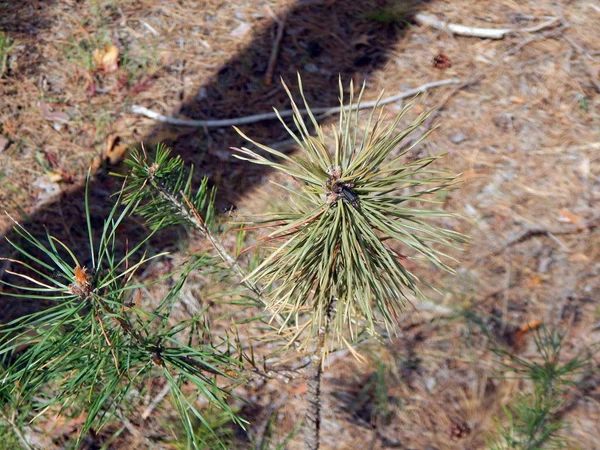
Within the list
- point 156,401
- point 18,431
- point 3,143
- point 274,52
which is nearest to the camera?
point 18,431

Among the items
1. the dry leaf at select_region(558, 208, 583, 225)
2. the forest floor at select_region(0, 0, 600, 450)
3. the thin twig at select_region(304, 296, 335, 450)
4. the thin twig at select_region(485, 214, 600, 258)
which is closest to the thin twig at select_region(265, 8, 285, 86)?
the forest floor at select_region(0, 0, 600, 450)

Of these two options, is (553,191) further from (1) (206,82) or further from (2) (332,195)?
(2) (332,195)

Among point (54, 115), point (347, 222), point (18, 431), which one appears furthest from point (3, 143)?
point (347, 222)

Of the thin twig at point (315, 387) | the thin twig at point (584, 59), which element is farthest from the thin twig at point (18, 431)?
the thin twig at point (584, 59)

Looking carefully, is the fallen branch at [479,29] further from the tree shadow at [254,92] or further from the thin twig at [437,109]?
the thin twig at [437,109]

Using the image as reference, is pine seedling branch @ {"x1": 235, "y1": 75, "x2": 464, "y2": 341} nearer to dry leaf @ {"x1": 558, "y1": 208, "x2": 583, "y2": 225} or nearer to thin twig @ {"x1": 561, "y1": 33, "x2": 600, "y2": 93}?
dry leaf @ {"x1": 558, "y1": 208, "x2": 583, "y2": 225}

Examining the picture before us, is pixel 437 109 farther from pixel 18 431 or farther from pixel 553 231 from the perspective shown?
pixel 18 431
